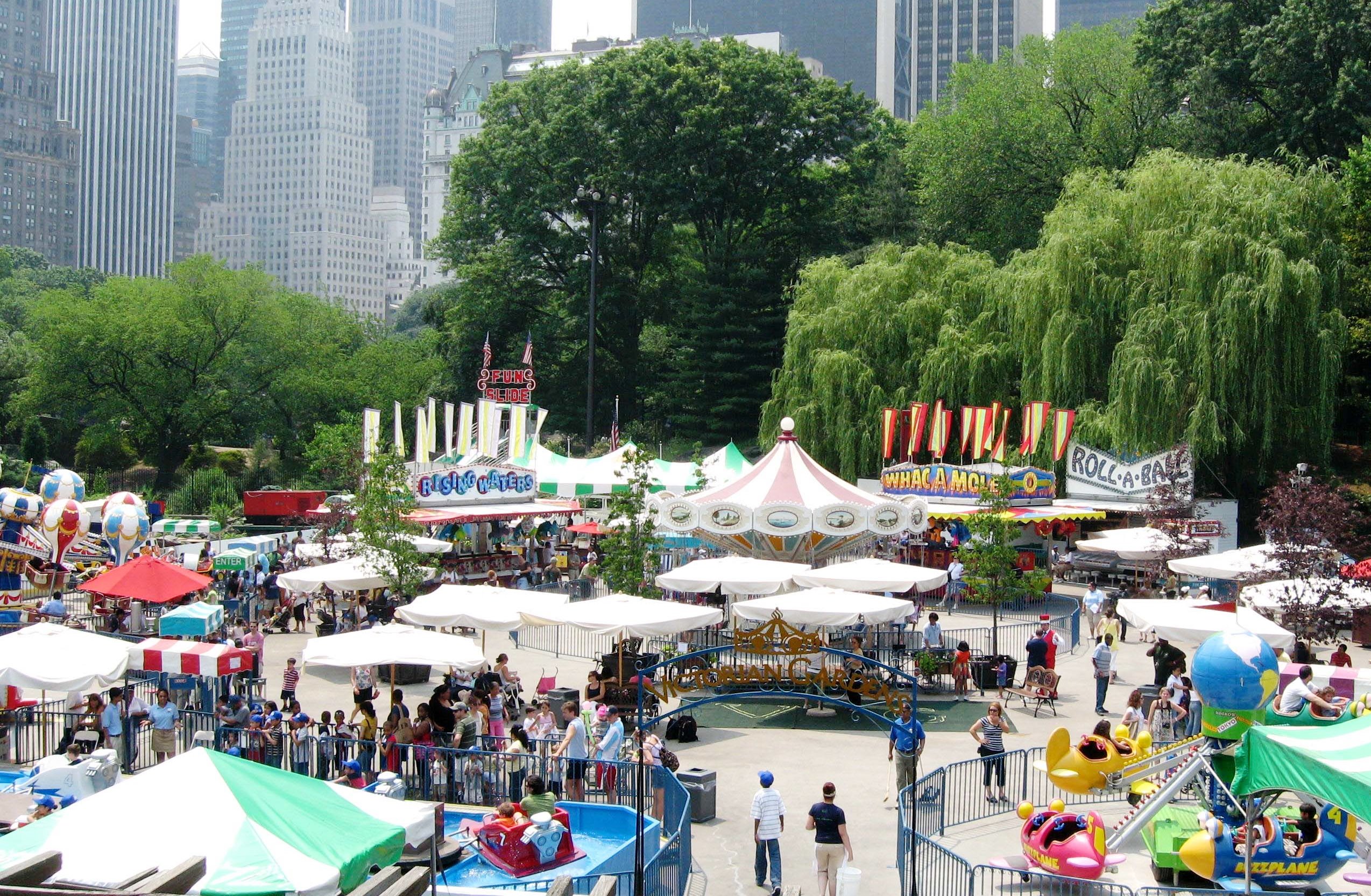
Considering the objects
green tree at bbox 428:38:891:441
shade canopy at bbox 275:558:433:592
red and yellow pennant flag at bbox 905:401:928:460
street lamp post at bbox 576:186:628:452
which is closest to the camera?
shade canopy at bbox 275:558:433:592

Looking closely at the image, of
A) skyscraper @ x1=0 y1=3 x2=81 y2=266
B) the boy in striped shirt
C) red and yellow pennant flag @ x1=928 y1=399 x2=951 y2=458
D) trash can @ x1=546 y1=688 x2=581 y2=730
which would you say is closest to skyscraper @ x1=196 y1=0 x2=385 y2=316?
skyscraper @ x1=0 y1=3 x2=81 y2=266

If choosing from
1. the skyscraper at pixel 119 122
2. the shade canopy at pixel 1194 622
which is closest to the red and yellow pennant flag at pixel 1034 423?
the shade canopy at pixel 1194 622

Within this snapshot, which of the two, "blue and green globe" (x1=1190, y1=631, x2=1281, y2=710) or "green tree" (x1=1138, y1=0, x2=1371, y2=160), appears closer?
"blue and green globe" (x1=1190, y1=631, x2=1281, y2=710)

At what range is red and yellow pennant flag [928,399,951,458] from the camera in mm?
38688

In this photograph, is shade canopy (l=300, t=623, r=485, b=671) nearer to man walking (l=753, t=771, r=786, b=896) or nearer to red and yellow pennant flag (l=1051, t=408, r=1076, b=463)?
man walking (l=753, t=771, r=786, b=896)

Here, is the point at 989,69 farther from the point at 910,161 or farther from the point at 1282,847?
the point at 1282,847

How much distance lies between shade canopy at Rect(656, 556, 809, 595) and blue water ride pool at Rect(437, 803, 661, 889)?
25.2 feet

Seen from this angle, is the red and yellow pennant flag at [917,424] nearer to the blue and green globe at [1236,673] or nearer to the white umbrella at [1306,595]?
the white umbrella at [1306,595]

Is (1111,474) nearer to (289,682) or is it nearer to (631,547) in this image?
(631,547)

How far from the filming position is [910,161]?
56.8 m

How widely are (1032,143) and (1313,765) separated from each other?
139 feet

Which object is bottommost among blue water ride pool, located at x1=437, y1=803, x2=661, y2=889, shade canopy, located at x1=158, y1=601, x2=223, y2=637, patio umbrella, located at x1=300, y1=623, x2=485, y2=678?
blue water ride pool, located at x1=437, y1=803, x2=661, y2=889

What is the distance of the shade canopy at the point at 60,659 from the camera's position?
1594cm

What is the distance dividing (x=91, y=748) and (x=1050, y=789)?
11.8 meters
